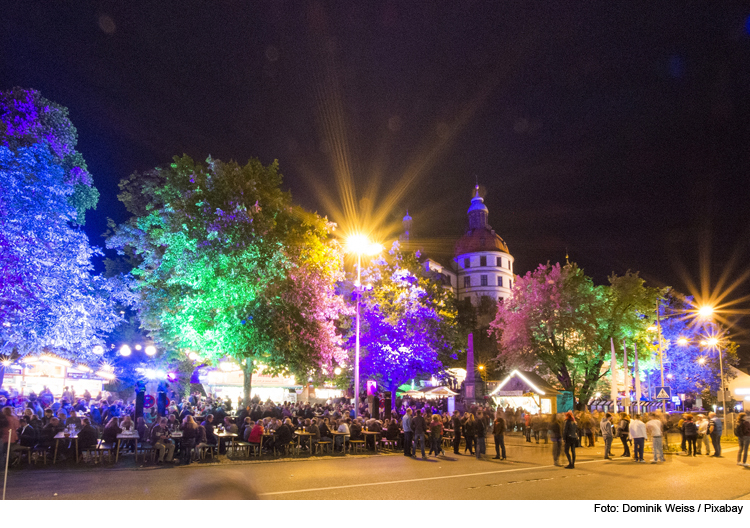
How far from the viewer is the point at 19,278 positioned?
18.9 metres

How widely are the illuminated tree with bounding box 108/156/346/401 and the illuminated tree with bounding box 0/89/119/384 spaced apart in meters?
2.65

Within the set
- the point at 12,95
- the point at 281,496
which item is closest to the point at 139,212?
the point at 12,95

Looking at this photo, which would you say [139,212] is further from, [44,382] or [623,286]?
[623,286]

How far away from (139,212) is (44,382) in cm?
961

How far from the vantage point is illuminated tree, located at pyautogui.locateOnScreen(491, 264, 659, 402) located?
38.2 meters

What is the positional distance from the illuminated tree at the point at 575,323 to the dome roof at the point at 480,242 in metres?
56.7

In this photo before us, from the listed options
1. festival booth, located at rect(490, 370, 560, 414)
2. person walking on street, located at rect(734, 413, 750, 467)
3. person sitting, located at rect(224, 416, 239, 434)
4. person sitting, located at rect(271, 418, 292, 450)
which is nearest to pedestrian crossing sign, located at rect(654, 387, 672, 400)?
festival booth, located at rect(490, 370, 560, 414)

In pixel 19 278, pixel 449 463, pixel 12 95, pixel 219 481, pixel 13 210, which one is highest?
pixel 12 95

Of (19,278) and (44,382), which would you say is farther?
(44,382)

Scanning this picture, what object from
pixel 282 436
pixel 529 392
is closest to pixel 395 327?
pixel 529 392

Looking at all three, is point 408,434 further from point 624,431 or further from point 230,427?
point 624,431

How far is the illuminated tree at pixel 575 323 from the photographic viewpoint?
38.2 meters

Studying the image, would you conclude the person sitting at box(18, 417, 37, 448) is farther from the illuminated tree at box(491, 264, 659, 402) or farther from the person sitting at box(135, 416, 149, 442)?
the illuminated tree at box(491, 264, 659, 402)

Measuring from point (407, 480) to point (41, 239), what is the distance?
16405mm
